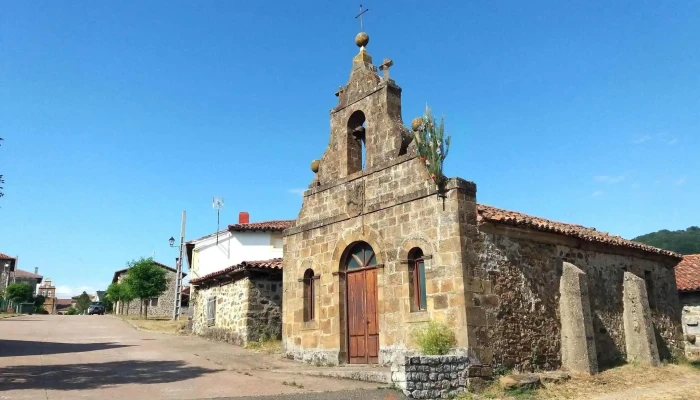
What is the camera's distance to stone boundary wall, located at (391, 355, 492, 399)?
31.9ft

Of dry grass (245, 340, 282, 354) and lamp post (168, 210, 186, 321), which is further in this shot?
lamp post (168, 210, 186, 321)

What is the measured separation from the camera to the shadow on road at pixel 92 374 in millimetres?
9461

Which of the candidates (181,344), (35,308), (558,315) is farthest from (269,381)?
(35,308)

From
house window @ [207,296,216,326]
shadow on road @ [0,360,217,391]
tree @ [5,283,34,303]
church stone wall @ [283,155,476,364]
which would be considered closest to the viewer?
shadow on road @ [0,360,217,391]

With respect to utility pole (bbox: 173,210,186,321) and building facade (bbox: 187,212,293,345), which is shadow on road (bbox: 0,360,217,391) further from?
utility pole (bbox: 173,210,186,321)

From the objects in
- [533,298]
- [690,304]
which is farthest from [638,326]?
[690,304]

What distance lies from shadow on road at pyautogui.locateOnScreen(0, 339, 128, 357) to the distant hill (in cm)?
5068

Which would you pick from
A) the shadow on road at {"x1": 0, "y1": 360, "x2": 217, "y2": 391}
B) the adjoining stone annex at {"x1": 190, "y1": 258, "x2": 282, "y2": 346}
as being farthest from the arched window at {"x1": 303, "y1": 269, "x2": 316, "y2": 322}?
the shadow on road at {"x1": 0, "y1": 360, "x2": 217, "y2": 391}

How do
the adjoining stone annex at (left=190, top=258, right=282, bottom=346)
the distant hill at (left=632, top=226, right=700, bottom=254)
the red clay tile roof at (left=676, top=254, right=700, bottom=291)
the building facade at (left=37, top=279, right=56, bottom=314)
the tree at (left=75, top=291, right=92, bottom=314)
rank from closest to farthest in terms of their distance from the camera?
the adjoining stone annex at (left=190, top=258, right=282, bottom=346) → the red clay tile roof at (left=676, top=254, right=700, bottom=291) → the distant hill at (left=632, top=226, right=700, bottom=254) → the tree at (left=75, top=291, right=92, bottom=314) → the building facade at (left=37, top=279, right=56, bottom=314)

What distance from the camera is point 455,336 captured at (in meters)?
10.7

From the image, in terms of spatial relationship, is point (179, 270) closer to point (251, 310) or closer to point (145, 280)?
point (145, 280)

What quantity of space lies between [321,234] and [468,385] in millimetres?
5748

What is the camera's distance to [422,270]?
11.9 meters

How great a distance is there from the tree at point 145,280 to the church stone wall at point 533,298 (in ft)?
115
